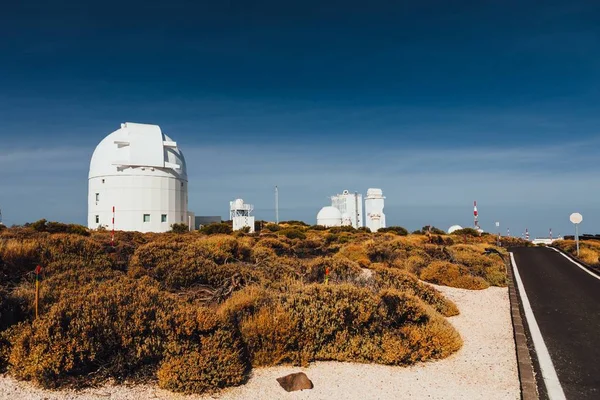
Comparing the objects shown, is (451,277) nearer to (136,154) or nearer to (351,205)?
→ (136,154)

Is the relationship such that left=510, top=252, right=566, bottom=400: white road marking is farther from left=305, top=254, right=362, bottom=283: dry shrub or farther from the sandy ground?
left=305, top=254, right=362, bottom=283: dry shrub

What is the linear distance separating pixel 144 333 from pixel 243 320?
1270mm

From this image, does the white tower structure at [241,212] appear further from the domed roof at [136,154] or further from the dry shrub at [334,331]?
the dry shrub at [334,331]

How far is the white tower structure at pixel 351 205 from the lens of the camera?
190ft

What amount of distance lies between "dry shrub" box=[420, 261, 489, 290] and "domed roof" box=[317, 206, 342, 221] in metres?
41.6

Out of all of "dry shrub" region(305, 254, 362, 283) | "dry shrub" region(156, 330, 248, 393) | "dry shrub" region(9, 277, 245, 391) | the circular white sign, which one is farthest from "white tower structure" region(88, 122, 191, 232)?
"dry shrub" region(156, 330, 248, 393)

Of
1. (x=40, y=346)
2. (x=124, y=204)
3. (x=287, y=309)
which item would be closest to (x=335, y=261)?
(x=287, y=309)

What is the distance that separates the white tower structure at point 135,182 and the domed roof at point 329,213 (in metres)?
23.7

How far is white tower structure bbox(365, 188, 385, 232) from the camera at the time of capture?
2176 inches

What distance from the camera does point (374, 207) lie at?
5616 cm

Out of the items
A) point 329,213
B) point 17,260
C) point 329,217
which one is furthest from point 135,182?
point 329,213

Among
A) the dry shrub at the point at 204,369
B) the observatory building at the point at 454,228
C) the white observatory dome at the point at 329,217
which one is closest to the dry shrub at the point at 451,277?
the dry shrub at the point at 204,369

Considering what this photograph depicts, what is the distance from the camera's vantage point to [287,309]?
5938mm

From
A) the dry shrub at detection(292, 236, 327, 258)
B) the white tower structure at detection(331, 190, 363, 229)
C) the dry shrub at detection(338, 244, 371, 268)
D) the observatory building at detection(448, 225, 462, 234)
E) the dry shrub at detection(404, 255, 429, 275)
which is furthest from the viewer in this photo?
the white tower structure at detection(331, 190, 363, 229)
